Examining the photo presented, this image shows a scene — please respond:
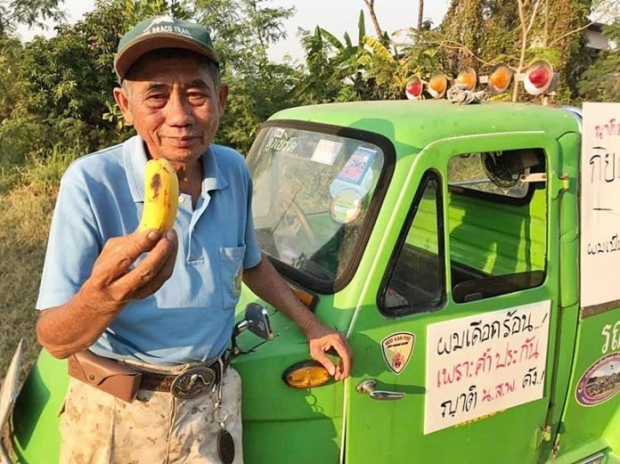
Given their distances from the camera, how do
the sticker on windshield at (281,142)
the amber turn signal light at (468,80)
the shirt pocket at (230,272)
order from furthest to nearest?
the amber turn signal light at (468,80) → the sticker on windshield at (281,142) → the shirt pocket at (230,272)

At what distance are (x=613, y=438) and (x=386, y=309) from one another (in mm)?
1616

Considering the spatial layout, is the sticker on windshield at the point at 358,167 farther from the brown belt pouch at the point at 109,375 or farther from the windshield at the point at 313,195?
the brown belt pouch at the point at 109,375

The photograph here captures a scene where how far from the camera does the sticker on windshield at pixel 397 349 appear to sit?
1.96 m

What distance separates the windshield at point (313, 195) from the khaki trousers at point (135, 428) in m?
0.68

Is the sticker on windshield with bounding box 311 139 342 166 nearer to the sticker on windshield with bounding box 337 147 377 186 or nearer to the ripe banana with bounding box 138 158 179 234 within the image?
the sticker on windshield with bounding box 337 147 377 186

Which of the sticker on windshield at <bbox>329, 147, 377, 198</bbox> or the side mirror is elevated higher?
the sticker on windshield at <bbox>329, 147, 377, 198</bbox>

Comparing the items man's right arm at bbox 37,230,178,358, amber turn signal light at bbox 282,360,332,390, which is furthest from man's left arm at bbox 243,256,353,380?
man's right arm at bbox 37,230,178,358

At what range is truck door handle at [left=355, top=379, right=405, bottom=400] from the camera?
1.93m

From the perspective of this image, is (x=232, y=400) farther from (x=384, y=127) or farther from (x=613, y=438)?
(x=613, y=438)

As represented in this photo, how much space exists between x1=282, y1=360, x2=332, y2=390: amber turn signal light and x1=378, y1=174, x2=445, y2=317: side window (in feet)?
0.98

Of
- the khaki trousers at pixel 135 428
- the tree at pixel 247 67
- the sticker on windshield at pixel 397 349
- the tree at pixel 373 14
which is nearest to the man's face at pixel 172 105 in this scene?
the khaki trousers at pixel 135 428

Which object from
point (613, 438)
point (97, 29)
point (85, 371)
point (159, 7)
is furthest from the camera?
point (97, 29)

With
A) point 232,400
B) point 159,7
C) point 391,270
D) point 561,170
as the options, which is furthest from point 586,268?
point 159,7

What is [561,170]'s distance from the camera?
7.44 ft
